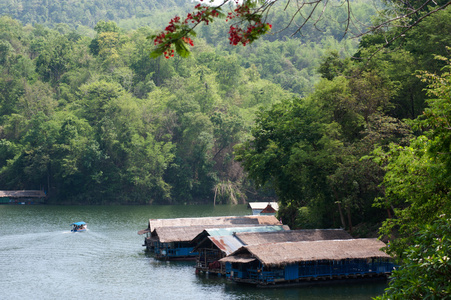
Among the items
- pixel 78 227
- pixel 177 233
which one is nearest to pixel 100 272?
pixel 177 233

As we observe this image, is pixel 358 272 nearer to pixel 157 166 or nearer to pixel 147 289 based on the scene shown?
pixel 147 289

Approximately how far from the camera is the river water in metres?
28.3

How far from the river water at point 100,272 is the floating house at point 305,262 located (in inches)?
31.3

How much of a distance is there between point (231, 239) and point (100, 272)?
28.7 feet

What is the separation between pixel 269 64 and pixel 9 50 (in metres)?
62.5

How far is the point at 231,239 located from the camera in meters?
33.7

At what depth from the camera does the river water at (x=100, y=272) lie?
93.0 feet

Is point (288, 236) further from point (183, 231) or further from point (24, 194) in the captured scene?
point (24, 194)

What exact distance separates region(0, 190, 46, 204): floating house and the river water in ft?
83.5

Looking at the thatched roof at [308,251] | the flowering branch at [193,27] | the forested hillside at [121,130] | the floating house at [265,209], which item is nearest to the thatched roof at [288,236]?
the thatched roof at [308,251]

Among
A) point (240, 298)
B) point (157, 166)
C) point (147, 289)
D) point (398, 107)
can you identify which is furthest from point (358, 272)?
point (157, 166)

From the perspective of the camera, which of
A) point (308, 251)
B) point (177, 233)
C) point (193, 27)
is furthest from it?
point (177, 233)

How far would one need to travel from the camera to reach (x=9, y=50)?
336 feet

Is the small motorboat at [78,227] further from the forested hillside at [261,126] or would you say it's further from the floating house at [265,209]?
the floating house at [265,209]
